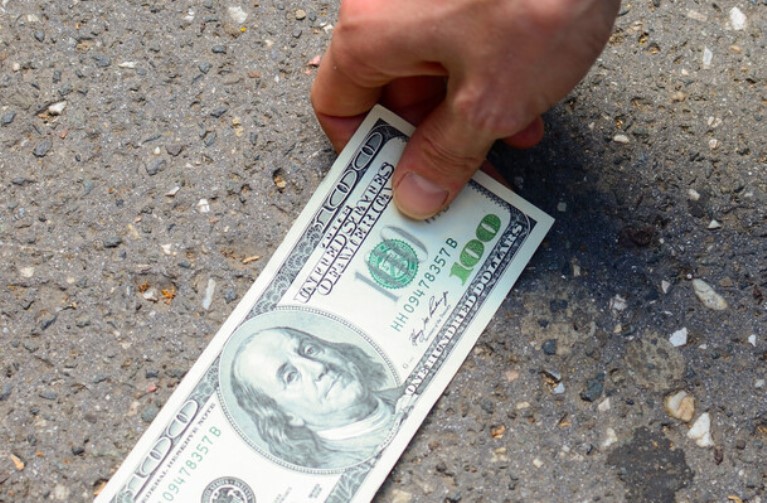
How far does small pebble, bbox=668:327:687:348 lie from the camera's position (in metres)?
1.15

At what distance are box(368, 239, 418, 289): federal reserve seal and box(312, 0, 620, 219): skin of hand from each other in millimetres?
61

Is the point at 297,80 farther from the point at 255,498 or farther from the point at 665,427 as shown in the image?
the point at 665,427

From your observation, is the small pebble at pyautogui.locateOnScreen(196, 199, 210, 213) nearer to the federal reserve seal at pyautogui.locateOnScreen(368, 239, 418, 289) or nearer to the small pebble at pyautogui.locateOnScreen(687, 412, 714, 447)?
the federal reserve seal at pyautogui.locateOnScreen(368, 239, 418, 289)

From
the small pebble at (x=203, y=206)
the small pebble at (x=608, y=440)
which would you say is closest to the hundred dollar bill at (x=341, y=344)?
the small pebble at (x=203, y=206)

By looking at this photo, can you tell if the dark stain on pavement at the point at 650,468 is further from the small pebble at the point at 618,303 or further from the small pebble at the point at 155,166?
the small pebble at the point at 155,166

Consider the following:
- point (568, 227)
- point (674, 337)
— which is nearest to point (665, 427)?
point (674, 337)

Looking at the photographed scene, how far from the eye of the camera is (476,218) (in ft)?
3.83

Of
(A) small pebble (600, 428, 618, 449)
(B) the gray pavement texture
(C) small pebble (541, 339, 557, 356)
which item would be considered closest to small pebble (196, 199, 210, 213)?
(B) the gray pavement texture

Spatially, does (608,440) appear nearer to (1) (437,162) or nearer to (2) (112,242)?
(1) (437,162)

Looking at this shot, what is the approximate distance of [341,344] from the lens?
1.13 meters

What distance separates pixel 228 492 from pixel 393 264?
37 centimetres

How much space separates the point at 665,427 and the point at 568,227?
0.97ft

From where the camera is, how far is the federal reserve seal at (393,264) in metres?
1.15
